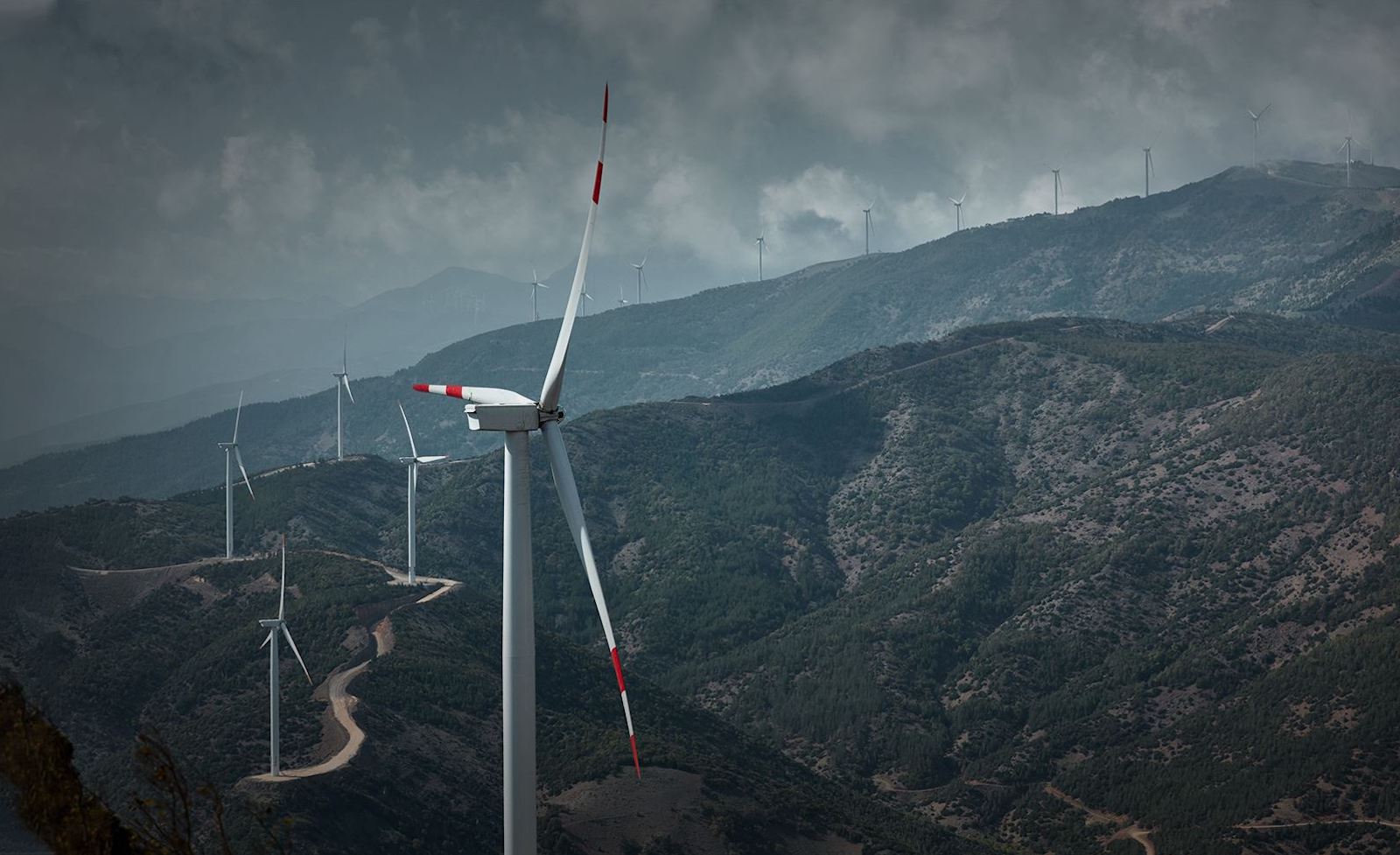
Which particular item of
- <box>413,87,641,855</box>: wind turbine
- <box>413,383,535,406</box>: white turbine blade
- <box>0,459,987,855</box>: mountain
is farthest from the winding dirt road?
<box>413,87,641,855</box>: wind turbine

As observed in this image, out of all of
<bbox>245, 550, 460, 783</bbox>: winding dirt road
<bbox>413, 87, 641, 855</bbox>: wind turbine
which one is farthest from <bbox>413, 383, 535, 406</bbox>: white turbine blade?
<bbox>245, 550, 460, 783</bbox>: winding dirt road

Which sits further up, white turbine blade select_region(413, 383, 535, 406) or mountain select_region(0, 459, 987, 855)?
white turbine blade select_region(413, 383, 535, 406)

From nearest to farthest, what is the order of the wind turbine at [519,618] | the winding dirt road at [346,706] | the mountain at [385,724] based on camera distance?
the wind turbine at [519,618], the winding dirt road at [346,706], the mountain at [385,724]

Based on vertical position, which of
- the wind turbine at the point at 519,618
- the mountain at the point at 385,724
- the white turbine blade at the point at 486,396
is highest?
the white turbine blade at the point at 486,396

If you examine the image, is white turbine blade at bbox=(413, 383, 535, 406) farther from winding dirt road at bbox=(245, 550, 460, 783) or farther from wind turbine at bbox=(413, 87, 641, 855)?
winding dirt road at bbox=(245, 550, 460, 783)

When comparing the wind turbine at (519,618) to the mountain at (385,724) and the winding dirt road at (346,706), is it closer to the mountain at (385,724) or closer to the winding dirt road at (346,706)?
the mountain at (385,724)

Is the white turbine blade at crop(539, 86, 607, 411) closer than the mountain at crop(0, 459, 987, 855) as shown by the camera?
Yes

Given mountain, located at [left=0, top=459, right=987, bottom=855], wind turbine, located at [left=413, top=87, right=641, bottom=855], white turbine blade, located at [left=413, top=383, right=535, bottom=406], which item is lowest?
mountain, located at [left=0, top=459, right=987, bottom=855]

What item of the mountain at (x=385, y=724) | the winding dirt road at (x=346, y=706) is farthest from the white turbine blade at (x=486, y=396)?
the winding dirt road at (x=346, y=706)

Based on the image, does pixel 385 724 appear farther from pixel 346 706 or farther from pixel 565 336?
pixel 565 336

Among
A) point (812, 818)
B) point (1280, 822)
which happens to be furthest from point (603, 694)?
point (1280, 822)

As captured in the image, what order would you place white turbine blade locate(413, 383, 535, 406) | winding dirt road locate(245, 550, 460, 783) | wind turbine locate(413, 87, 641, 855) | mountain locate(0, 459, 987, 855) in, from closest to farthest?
wind turbine locate(413, 87, 641, 855), white turbine blade locate(413, 383, 535, 406), winding dirt road locate(245, 550, 460, 783), mountain locate(0, 459, 987, 855)

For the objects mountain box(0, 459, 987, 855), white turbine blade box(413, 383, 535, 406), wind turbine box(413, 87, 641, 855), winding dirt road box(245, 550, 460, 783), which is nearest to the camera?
wind turbine box(413, 87, 641, 855)
